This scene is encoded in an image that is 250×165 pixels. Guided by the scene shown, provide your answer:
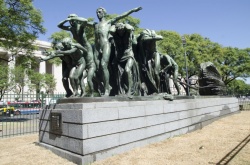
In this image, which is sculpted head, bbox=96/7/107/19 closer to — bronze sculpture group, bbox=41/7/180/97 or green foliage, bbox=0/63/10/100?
bronze sculpture group, bbox=41/7/180/97

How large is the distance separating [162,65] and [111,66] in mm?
3061

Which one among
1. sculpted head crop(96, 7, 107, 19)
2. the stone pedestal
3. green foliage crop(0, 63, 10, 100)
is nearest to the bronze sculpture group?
sculpted head crop(96, 7, 107, 19)

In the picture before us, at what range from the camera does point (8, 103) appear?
11305 mm

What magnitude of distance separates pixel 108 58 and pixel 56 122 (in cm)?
255

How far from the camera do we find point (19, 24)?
17.9 meters

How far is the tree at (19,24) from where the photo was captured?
1722 centimetres

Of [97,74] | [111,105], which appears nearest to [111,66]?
[97,74]


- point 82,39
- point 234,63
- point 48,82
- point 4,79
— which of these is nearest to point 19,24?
point 82,39

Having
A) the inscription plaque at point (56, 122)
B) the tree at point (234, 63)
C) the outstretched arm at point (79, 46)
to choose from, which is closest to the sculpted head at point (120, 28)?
the outstretched arm at point (79, 46)

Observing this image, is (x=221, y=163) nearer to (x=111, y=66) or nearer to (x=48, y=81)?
(x=111, y=66)

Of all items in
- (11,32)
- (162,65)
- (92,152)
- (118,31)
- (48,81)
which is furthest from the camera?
(48,81)

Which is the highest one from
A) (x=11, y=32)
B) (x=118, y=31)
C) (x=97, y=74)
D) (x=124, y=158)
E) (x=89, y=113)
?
(x=11, y=32)

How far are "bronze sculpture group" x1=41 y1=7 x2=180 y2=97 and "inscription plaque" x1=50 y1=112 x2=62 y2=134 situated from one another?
0.99 meters

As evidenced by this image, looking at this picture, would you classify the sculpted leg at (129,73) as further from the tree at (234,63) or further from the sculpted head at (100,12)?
the tree at (234,63)
